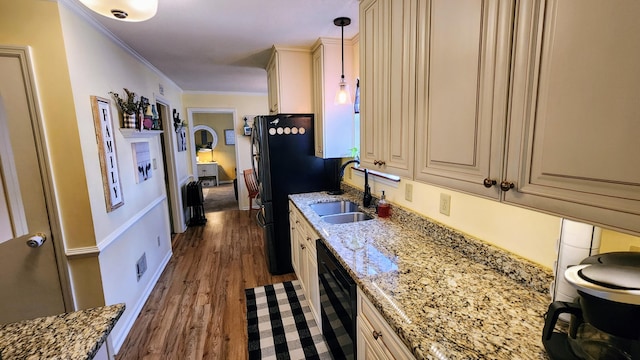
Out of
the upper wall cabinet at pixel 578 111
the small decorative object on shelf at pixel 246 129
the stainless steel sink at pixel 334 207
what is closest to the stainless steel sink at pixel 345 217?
the stainless steel sink at pixel 334 207

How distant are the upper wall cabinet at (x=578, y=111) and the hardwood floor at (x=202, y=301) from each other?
6.77 feet

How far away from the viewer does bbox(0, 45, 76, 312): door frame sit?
1.62 metres

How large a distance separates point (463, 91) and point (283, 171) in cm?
213

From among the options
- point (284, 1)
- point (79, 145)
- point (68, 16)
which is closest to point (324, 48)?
point (284, 1)

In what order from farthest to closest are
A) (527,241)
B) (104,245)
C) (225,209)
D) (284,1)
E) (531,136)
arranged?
(225,209) → (104,245) → (284,1) → (527,241) → (531,136)

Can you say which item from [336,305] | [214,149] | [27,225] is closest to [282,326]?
[336,305]

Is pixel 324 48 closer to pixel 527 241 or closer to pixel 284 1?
pixel 284 1

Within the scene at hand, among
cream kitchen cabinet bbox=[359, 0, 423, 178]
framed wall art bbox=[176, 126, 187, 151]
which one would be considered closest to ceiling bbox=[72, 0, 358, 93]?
cream kitchen cabinet bbox=[359, 0, 423, 178]

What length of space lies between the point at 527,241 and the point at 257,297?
2.27 meters

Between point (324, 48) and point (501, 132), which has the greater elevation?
point (324, 48)

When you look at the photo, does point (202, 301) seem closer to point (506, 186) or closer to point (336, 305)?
point (336, 305)

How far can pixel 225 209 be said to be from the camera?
5.91 meters

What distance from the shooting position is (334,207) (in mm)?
2623

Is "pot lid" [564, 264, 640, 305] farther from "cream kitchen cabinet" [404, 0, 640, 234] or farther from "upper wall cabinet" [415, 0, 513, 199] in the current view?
"upper wall cabinet" [415, 0, 513, 199]
